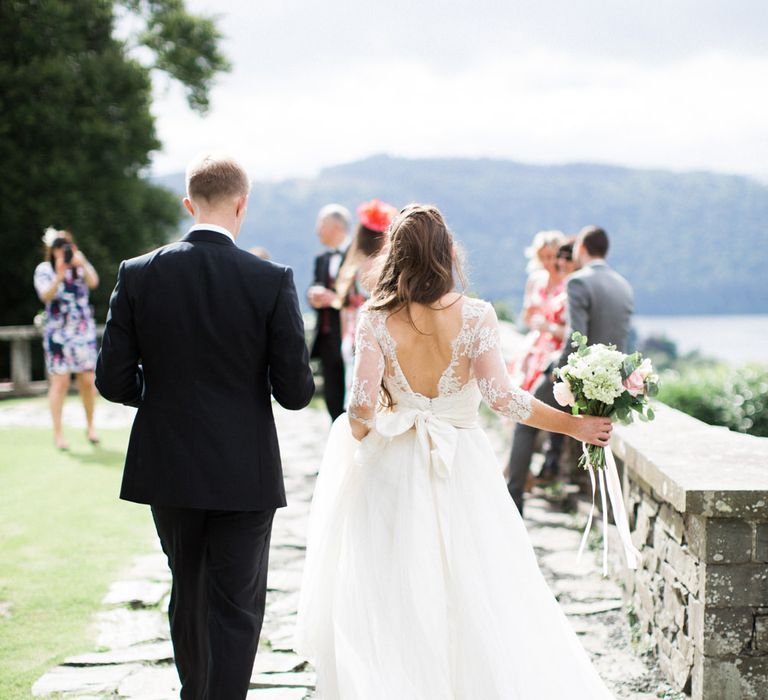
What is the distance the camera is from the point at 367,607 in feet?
10.4

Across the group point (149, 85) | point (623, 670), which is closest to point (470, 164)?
point (149, 85)

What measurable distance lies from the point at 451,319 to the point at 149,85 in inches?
757

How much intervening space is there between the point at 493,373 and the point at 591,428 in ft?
1.42

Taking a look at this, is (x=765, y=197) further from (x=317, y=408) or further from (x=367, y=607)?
(x=367, y=607)

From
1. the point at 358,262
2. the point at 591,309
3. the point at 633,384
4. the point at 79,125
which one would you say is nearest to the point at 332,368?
the point at 358,262

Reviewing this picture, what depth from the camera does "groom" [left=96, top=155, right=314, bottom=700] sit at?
289 centimetres

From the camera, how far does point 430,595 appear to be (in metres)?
3.12

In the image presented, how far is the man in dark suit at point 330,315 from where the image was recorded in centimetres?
718

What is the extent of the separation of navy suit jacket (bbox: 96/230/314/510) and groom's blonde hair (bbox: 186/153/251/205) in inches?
6.8

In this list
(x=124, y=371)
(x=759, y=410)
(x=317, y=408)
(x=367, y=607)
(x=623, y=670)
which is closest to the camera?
(x=124, y=371)

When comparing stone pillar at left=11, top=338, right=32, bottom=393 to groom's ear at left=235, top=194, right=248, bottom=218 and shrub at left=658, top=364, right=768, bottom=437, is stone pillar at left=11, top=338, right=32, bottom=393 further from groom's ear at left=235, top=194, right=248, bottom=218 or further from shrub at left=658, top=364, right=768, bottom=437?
groom's ear at left=235, top=194, right=248, bottom=218

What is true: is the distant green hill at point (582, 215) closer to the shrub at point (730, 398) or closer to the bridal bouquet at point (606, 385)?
the shrub at point (730, 398)

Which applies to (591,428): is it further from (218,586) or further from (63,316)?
(63,316)

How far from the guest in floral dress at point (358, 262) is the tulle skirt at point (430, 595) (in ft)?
7.97
